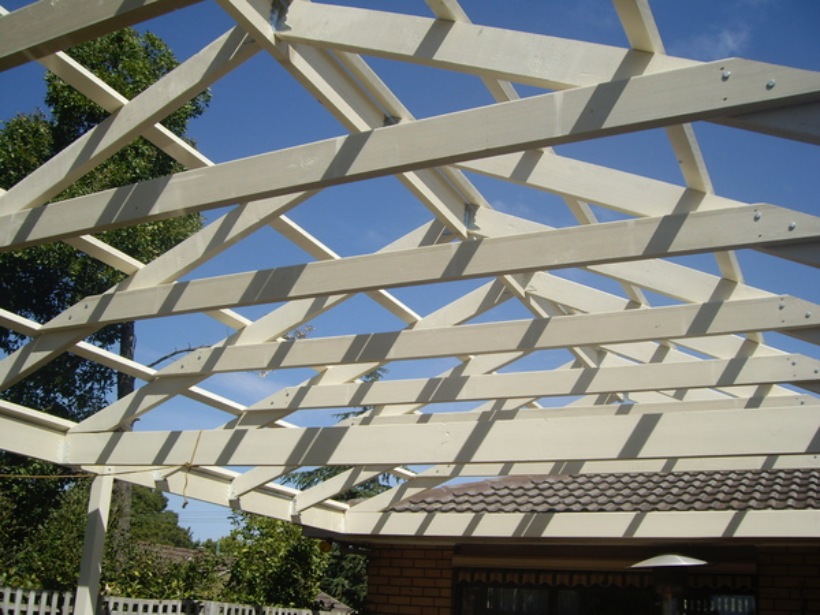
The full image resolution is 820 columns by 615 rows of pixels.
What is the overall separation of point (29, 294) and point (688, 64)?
56.5ft

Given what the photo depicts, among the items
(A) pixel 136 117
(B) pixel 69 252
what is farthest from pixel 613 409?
(B) pixel 69 252

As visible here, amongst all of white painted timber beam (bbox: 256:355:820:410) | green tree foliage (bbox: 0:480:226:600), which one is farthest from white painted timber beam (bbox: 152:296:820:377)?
green tree foliage (bbox: 0:480:226:600)

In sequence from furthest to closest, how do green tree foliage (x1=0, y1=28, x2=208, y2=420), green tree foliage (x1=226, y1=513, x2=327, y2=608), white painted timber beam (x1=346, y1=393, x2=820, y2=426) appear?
1. green tree foliage (x1=0, y1=28, x2=208, y2=420)
2. green tree foliage (x1=226, y1=513, x2=327, y2=608)
3. white painted timber beam (x1=346, y1=393, x2=820, y2=426)

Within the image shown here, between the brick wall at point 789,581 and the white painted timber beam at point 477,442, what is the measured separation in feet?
12.1

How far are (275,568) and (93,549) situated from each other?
20.1ft

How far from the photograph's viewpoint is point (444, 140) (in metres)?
3.52

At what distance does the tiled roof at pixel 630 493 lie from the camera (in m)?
7.96

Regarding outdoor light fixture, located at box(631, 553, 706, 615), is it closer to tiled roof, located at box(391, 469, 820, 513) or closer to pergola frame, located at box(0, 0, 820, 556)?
pergola frame, located at box(0, 0, 820, 556)

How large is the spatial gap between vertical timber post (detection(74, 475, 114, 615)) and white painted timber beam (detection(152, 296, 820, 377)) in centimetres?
121

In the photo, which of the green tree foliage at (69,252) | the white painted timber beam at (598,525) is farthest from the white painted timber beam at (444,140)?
the green tree foliage at (69,252)

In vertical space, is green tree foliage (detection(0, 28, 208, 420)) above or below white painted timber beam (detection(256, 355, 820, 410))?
above

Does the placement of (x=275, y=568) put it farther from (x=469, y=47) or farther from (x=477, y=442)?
(x=469, y=47)

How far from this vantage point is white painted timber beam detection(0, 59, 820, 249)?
3.10 m

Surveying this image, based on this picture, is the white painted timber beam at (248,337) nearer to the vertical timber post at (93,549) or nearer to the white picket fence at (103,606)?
the vertical timber post at (93,549)
